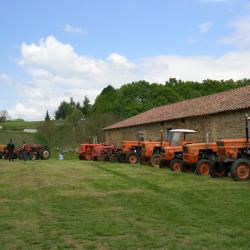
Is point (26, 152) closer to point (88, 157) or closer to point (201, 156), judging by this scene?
point (88, 157)

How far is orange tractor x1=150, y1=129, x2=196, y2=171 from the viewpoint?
61.8 ft

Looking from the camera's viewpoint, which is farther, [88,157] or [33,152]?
[33,152]

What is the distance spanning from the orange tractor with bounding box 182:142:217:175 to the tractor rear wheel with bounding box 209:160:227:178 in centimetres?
106

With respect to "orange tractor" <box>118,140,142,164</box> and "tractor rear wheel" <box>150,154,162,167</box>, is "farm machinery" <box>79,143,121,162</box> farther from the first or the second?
"tractor rear wheel" <box>150,154,162,167</box>

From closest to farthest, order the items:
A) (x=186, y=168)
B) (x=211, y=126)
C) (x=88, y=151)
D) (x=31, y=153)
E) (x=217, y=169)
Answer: (x=217, y=169), (x=186, y=168), (x=211, y=126), (x=88, y=151), (x=31, y=153)

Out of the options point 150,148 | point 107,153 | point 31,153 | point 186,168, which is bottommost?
point 186,168

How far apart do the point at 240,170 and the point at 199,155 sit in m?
3.31

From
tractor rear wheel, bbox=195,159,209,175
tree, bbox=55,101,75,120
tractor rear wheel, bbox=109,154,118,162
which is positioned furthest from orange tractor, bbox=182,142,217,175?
tree, bbox=55,101,75,120

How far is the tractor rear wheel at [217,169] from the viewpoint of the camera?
15086mm

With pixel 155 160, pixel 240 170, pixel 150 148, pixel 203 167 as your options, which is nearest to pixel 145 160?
pixel 150 148

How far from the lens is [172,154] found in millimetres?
19625

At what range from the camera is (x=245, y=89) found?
27312 mm

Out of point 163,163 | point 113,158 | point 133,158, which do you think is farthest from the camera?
point 113,158

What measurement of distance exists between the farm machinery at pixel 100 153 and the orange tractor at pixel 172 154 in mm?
5784
